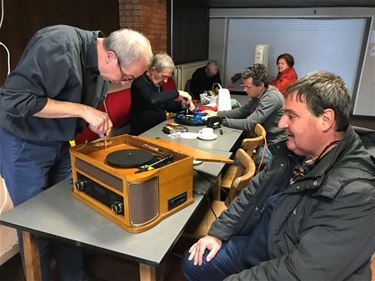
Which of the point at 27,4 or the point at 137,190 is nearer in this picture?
the point at 137,190

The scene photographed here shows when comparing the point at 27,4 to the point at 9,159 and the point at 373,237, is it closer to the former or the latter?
the point at 9,159

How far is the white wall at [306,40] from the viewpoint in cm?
609

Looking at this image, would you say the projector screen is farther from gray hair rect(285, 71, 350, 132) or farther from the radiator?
gray hair rect(285, 71, 350, 132)

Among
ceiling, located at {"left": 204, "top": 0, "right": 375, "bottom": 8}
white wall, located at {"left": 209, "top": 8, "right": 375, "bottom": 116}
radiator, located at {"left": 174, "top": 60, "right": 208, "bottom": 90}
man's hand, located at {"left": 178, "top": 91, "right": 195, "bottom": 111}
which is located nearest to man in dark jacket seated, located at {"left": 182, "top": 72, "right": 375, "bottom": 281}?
man's hand, located at {"left": 178, "top": 91, "right": 195, "bottom": 111}

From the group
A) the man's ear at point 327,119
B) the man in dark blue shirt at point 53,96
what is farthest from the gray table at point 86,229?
the man's ear at point 327,119

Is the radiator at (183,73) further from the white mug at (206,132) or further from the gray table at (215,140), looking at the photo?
the white mug at (206,132)

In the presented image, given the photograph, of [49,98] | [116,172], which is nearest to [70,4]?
[49,98]

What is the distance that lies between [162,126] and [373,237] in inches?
75.1

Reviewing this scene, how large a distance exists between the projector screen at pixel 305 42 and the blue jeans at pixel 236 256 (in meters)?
5.56

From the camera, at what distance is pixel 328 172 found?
104cm

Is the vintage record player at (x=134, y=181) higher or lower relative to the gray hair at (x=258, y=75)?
lower

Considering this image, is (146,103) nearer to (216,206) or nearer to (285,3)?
(216,206)

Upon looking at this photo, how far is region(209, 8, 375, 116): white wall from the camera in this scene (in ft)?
20.0

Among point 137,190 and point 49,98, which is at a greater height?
point 49,98
